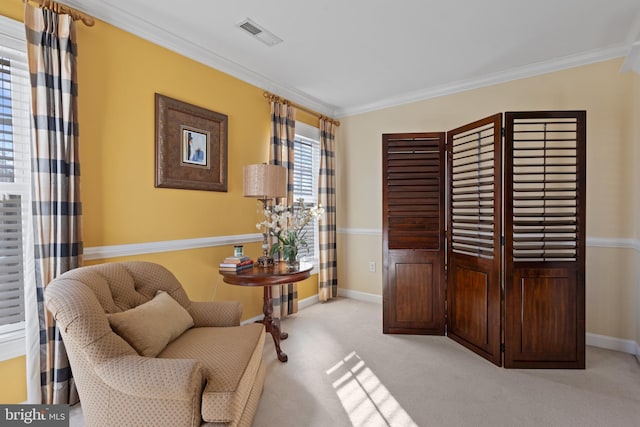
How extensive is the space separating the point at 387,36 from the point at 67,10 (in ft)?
7.55

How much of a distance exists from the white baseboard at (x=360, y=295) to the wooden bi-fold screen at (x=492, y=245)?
3.66 feet

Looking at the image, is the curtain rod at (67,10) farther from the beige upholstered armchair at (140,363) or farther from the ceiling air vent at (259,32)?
the beige upholstered armchair at (140,363)

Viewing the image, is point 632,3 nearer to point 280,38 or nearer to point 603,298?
point 603,298

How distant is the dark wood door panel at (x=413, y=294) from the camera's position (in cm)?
323

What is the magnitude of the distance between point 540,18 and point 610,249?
214 centimetres

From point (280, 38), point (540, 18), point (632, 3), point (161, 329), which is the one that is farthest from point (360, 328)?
point (632, 3)

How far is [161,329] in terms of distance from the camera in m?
1.77

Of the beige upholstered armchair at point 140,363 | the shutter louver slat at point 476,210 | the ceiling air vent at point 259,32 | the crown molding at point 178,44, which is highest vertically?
the ceiling air vent at point 259,32

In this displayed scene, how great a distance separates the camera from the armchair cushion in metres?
1.62

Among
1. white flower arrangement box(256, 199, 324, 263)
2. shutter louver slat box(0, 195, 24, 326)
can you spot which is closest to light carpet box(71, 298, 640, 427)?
shutter louver slat box(0, 195, 24, 326)

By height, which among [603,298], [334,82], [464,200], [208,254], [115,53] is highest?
[334,82]

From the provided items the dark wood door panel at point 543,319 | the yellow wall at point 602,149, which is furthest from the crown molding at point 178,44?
the dark wood door panel at point 543,319

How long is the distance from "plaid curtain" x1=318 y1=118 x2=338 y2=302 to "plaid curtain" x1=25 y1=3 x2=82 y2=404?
2811 millimetres

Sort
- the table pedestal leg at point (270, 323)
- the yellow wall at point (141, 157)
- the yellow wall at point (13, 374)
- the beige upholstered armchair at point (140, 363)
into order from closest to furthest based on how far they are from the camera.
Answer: the beige upholstered armchair at point (140, 363)
the yellow wall at point (13, 374)
the yellow wall at point (141, 157)
the table pedestal leg at point (270, 323)
